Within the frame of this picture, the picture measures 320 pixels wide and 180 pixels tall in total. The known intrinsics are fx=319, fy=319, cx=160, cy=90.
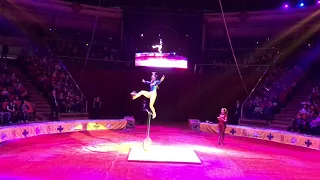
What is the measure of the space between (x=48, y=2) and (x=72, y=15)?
8.27ft

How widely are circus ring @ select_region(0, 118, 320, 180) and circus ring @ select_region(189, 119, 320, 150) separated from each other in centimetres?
30

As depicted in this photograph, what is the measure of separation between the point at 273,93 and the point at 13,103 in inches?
582

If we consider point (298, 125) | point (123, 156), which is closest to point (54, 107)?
point (123, 156)

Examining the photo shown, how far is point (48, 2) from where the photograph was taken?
22.1 meters

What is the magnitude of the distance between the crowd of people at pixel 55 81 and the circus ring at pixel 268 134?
7119mm

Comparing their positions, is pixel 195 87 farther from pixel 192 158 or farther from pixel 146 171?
pixel 146 171

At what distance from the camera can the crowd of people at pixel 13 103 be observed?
1447 centimetres

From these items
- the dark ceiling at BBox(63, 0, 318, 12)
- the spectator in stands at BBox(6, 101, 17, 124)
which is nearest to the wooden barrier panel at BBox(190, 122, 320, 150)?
the spectator in stands at BBox(6, 101, 17, 124)

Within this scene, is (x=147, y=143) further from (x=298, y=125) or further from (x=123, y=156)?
(x=298, y=125)

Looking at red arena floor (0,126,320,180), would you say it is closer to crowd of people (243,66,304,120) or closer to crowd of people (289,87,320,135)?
crowd of people (289,87,320,135)

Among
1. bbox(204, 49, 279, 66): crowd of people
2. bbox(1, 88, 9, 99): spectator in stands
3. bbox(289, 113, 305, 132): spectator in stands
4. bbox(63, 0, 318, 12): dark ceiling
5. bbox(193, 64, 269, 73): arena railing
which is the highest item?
bbox(63, 0, 318, 12): dark ceiling

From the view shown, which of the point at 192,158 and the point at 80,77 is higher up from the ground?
the point at 80,77

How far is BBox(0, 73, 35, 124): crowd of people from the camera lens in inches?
570

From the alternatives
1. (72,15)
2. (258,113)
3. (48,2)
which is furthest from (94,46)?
(258,113)
